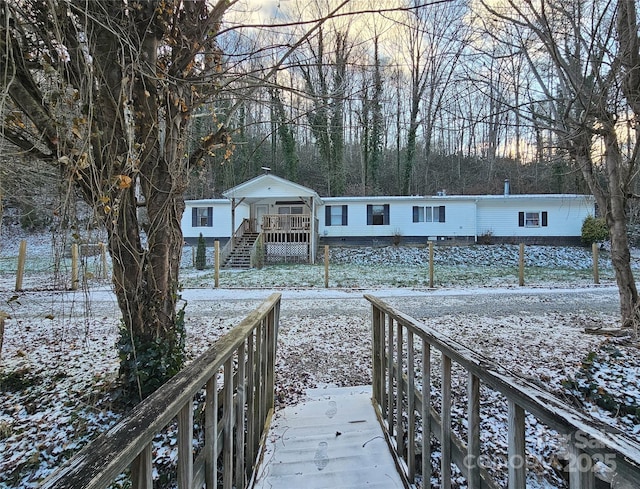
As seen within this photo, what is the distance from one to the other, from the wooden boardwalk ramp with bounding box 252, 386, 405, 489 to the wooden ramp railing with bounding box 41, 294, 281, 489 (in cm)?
15

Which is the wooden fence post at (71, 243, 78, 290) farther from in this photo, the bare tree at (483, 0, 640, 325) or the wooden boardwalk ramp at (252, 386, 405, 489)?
the bare tree at (483, 0, 640, 325)

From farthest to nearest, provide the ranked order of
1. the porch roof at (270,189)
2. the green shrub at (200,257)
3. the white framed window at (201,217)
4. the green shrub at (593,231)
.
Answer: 1. the white framed window at (201,217)
2. the green shrub at (593,231)
3. the porch roof at (270,189)
4. the green shrub at (200,257)

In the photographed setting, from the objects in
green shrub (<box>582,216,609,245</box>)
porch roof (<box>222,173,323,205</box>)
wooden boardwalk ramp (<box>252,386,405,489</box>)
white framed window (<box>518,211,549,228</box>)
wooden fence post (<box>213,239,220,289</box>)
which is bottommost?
wooden boardwalk ramp (<box>252,386,405,489</box>)

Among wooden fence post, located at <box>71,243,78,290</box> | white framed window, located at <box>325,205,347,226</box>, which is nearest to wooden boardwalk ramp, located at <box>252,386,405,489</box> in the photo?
wooden fence post, located at <box>71,243,78,290</box>

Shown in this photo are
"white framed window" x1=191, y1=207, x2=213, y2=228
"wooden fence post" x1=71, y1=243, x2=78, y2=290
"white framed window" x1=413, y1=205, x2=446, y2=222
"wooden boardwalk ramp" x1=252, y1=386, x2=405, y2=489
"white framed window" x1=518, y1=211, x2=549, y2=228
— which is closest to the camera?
"wooden boardwalk ramp" x1=252, y1=386, x2=405, y2=489

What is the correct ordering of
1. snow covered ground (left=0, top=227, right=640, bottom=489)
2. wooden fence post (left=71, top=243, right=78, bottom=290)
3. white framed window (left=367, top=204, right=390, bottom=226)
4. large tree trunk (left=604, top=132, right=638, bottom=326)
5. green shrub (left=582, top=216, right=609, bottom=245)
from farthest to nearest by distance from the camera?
white framed window (left=367, top=204, right=390, bottom=226) → green shrub (left=582, top=216, right=609, bottom=245) → large tree trunk (left=604, top=132, right=638, bottom=326) → snow covered ground (left=0, top=227, right=640, bottom=489) → wooden fence post (left=71, top=243, right=78, bottom=290)

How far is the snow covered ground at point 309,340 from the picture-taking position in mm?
2602

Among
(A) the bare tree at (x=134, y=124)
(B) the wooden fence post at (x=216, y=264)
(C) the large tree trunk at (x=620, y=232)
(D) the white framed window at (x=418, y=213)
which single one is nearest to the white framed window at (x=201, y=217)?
(B) the wooden fence post at (x=216, y=264)

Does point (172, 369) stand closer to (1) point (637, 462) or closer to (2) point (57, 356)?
(2) point (57, 356)

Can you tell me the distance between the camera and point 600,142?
16.1 feet

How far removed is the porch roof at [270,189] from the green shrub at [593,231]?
1445cm

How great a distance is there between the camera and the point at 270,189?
16.7m

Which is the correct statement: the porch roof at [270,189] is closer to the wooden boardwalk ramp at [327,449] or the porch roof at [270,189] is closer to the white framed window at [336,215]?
the white framed window at [336,215]

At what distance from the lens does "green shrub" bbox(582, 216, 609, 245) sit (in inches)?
699
